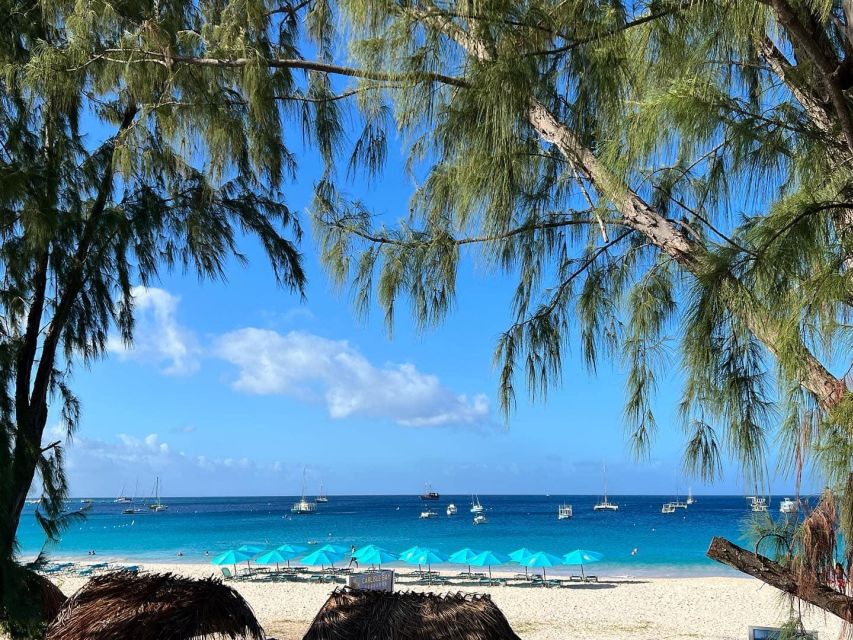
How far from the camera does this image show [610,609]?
15.1m

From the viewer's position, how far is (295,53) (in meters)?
3.30

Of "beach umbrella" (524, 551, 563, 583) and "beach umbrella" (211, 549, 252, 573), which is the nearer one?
"beach umbrella" (524, 551, 563, 583)

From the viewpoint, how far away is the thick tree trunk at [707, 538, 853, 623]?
236 centimetres

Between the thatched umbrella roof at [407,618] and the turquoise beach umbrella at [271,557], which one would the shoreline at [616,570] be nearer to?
the turquoise beach umbrella at [271,557]

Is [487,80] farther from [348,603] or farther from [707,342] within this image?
[348,603]

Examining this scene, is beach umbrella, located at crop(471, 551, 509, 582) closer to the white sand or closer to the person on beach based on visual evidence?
the white sand

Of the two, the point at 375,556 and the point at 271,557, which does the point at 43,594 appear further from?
the point at 271,557

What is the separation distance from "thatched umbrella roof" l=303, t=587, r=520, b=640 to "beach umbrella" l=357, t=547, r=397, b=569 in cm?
1583

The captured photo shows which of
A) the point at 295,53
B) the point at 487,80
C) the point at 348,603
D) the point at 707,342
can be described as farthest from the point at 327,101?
the point at 348,603

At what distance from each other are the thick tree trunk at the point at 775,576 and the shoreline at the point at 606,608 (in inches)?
253

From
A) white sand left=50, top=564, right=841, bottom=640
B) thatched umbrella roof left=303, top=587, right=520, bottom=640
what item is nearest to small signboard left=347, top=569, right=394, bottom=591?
thatched umbrella roof left=303, top=587, right=520, bottom=640

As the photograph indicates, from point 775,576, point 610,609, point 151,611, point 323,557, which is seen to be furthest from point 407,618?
point 323,557

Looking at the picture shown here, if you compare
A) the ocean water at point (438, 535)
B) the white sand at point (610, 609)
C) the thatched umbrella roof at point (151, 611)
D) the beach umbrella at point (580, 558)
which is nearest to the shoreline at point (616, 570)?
the ocean water at point (438, 535)

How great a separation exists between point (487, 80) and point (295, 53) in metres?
1.36
